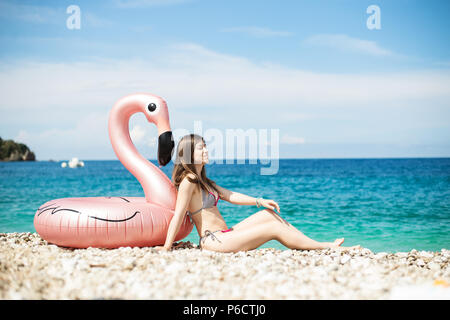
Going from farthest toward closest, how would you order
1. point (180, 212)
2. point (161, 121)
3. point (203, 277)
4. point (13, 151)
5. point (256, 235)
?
point (13, 151), point (161, 121), point (256, 235), point (180, 212), point (203, 277)

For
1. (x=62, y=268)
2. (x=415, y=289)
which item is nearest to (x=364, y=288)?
(x=415, y=289)

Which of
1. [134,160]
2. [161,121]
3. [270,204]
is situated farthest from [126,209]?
[270,204]

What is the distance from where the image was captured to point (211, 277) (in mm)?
3529

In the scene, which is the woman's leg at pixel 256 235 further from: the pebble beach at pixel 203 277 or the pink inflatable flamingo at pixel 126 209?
the pink inflatable flamingo at pixel 126 209

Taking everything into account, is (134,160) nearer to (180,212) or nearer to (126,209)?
(126,209)

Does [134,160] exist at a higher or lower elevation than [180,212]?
higher

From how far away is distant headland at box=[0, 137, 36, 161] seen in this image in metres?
71.3

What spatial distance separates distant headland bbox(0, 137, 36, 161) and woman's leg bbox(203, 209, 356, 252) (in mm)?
75410

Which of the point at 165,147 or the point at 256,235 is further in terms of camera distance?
the point at 165,147

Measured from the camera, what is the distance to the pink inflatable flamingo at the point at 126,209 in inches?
182

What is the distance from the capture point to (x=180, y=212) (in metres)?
4.51

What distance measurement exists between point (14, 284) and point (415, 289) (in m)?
3.20

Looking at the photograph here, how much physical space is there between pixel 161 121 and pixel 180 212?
126 cm

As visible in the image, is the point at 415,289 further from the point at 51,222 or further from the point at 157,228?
the point at 51,222
